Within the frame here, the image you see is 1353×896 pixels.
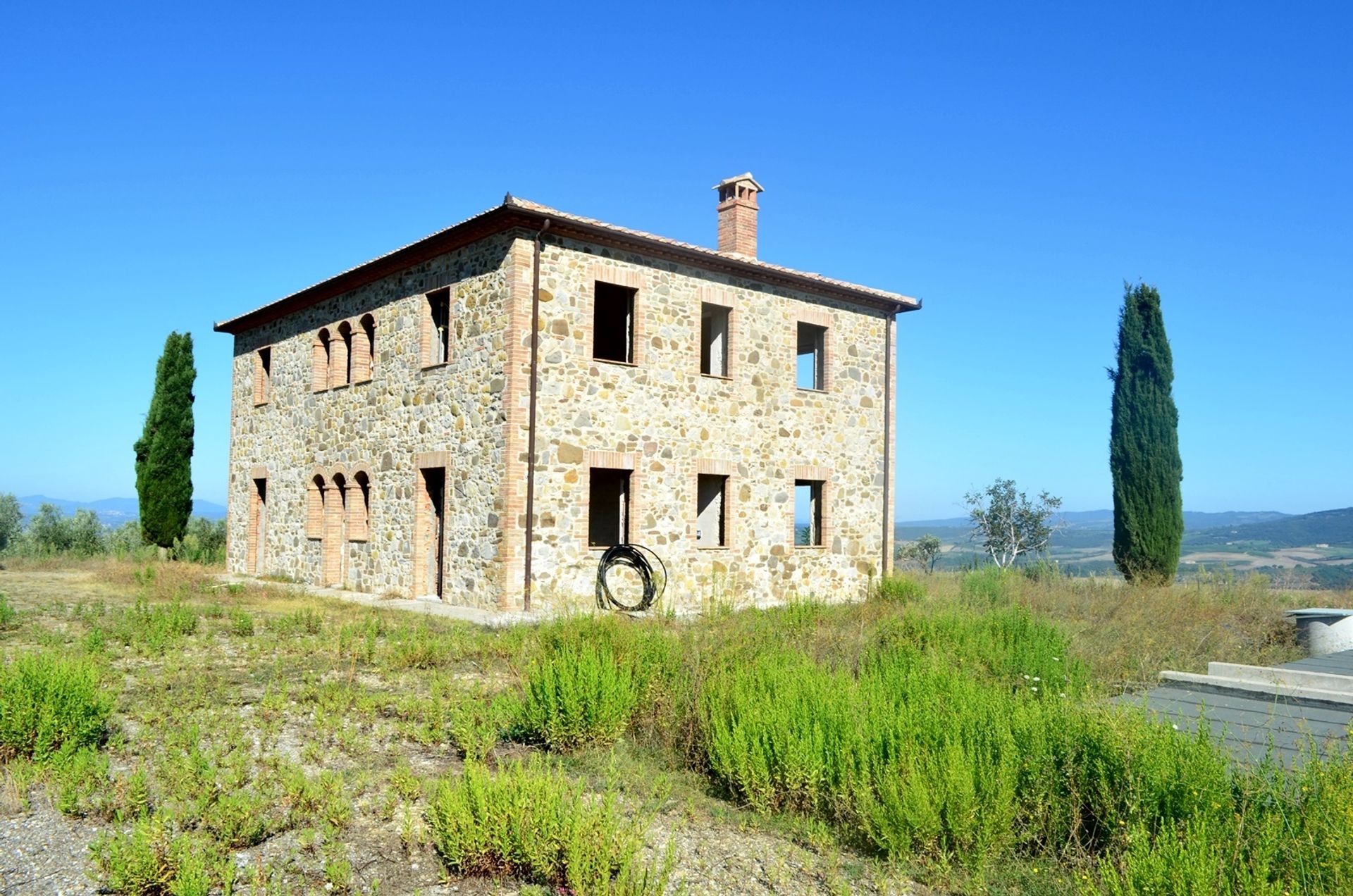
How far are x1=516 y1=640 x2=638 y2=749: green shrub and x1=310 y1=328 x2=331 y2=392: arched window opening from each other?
13.0 metres

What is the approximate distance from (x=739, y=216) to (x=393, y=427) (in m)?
7.19

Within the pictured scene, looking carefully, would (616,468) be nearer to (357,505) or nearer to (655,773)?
(357,505)

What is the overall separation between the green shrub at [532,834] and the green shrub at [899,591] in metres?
8.92

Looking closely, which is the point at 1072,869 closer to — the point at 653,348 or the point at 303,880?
the point at 303,880

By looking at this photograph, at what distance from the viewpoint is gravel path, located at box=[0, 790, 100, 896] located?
165 inches

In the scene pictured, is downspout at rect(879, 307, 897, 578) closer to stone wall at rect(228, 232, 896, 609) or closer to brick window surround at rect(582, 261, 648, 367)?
stone wall at rect(228, 232, 896, 609)

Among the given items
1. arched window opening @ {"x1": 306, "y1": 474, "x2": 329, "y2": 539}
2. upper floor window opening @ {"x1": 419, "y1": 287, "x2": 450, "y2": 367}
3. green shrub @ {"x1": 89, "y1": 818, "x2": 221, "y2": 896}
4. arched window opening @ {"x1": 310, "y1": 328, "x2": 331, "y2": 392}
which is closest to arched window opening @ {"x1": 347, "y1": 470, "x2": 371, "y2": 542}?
arched window opening @ {"x1": 306, "y1": 474, "x2": 329, "y2": 539}

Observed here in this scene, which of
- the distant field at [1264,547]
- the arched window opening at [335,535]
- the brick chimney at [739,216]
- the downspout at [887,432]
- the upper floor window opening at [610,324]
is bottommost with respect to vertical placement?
the distant field at [1264,547]

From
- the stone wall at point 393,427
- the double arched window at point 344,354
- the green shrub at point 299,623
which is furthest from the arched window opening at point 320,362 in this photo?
the green shrub at point 299,623

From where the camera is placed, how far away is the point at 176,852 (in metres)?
4.23

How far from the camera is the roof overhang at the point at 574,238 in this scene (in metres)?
13.4

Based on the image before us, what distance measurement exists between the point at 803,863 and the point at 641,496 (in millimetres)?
10098

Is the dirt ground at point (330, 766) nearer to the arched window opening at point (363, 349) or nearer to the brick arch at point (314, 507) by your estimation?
the arched window opening at point (363, 349)

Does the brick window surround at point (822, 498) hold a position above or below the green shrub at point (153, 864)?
above
